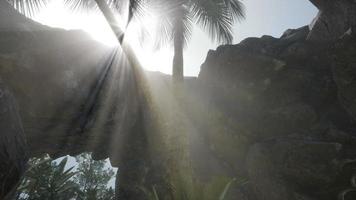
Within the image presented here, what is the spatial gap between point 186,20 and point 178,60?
1650 mm

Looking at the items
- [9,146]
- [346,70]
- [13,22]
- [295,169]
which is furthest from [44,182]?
[346,70]

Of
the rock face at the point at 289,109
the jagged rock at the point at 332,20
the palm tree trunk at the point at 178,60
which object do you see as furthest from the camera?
the jagged rock at the point at 332,20

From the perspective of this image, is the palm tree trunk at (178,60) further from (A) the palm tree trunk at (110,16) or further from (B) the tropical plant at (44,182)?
(B) the tropical plant at (44,182)

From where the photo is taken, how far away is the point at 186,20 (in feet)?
29.4

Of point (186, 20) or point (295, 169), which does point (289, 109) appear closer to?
point (295, 169)

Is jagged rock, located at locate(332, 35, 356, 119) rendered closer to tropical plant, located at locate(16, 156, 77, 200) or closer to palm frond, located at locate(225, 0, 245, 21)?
palm frond, located at locate(225, 0, 245, 21)

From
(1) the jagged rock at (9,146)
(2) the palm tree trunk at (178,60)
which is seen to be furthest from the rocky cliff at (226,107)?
(2) the palm tree trunk at (178,60)

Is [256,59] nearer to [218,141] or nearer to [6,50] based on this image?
[218,141]

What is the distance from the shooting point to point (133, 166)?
12.5 metres

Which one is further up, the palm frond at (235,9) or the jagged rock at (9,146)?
the palm frond at (235,9)

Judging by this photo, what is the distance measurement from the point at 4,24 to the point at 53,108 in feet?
12.8

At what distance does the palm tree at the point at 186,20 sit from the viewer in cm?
847

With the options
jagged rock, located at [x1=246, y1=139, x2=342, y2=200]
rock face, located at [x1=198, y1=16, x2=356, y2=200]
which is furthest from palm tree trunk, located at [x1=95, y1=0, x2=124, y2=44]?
jagged rock, located at [x1=246, y1=139, x2=342, y2=200]

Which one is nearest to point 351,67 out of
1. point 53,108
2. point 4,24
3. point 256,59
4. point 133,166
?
point 256,59
